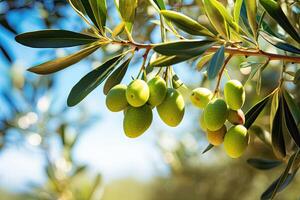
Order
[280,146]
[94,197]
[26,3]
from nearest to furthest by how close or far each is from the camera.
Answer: [280,146], [26,3], [94,197]

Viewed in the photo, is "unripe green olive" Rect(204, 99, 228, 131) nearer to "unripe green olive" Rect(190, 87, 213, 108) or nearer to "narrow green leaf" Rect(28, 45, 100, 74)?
"unripe green olive" Rect(190, 87, 213, 108)

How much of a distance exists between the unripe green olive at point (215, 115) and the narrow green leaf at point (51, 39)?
→ 0.29m

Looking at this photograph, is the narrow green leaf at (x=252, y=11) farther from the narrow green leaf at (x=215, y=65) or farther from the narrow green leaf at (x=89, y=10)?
the narrow green leaf at (x=89, y=10)

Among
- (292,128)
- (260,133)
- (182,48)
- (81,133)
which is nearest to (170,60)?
(182,48)

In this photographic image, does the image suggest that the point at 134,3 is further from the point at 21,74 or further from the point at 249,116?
the point at 21,74

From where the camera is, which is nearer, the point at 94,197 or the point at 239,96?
the point at 239,96

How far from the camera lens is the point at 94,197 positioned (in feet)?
8.73

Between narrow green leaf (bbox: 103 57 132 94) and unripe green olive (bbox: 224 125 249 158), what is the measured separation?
0.86 feet

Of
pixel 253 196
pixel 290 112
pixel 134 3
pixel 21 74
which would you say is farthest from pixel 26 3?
pixel 253 196

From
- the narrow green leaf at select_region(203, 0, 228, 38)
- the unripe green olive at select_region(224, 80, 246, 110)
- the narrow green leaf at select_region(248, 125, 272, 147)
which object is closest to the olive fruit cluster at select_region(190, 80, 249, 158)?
the unripe green olive at select_region(224, 80, 246, 110)

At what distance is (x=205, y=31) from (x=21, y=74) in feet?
7.75

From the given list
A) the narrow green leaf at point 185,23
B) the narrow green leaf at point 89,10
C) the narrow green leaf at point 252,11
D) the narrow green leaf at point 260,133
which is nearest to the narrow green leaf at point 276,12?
the narrow green leaf at point 252,11

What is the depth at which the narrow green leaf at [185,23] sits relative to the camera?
0.86 m

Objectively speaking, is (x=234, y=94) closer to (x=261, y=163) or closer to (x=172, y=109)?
(x=172, y=109)
